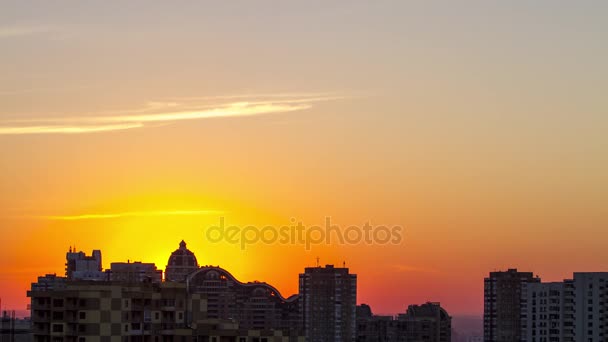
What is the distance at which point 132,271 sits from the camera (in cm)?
16500

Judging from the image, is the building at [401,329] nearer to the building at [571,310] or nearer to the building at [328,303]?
the building at [328,303]

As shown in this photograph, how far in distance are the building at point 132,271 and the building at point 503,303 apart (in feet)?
134

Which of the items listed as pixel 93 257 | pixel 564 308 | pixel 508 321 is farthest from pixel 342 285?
pixel 564 308

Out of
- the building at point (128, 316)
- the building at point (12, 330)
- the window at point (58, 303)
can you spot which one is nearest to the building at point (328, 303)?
the building at point (12, 330)

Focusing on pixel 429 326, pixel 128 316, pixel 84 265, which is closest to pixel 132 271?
pixel 84 265

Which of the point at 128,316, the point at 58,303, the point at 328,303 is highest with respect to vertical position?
the point at 328,303

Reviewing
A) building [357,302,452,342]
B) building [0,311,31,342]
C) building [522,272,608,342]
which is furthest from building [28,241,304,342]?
building [357,302,452,342]

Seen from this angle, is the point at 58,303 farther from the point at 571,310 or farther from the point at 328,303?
the point at 328,303

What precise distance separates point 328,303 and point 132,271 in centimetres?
3100

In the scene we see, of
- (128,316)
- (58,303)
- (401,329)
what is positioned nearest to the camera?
(58,303)

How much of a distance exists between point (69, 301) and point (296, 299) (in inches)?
4361

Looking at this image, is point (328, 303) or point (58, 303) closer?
point (58, 303)

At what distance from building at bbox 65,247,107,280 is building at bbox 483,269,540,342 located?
4684cm

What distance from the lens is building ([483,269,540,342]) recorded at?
17938cm
